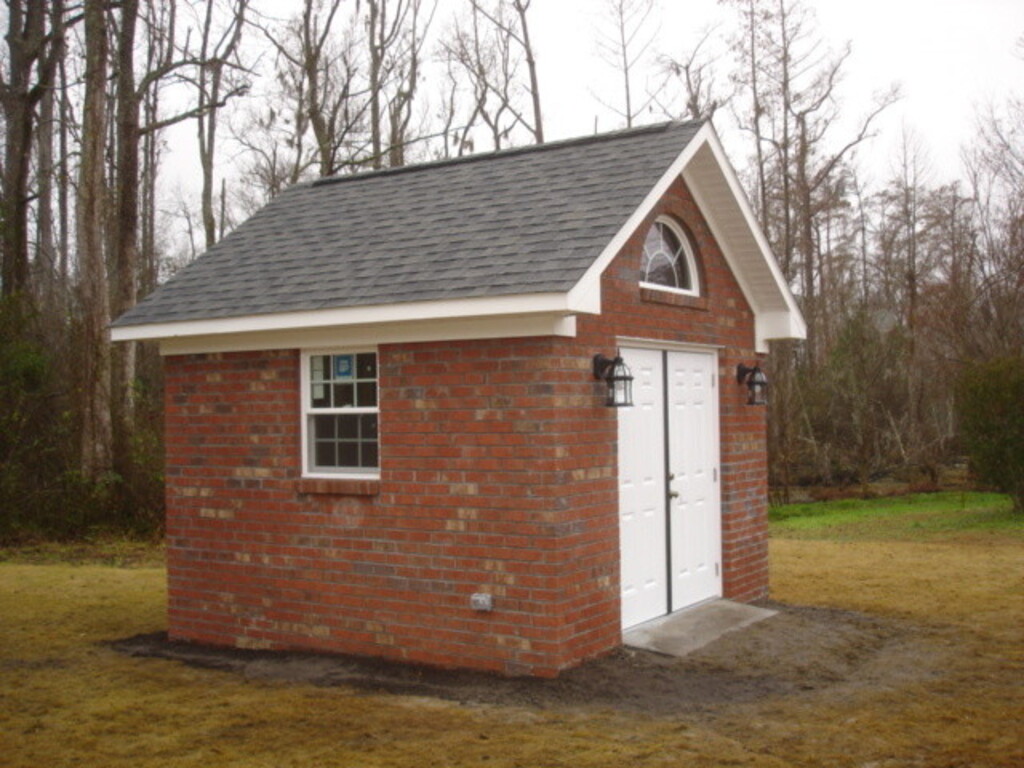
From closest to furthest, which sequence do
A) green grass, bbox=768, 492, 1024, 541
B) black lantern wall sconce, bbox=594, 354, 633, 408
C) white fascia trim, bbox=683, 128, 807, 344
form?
black lantern wall sconce, bbox=594, 354, 633, 408, white fascia trim, bbox=683, 128, 807, 344, green grass, bbox=768, 492, 1024, 541

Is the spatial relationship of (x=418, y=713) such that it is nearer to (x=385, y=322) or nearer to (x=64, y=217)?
(x=385, y=322)

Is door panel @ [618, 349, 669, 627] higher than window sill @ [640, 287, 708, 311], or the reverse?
window sill @ [640, 287, 708, 311]

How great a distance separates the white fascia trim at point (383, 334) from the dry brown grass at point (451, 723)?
101 inches

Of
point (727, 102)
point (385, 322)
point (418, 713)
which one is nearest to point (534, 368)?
point (385, 322)

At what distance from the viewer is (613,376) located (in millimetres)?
8047

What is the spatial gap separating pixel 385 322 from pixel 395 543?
5.56ft

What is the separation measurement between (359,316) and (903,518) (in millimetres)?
14487

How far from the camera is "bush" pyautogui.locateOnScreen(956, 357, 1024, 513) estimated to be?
17.6 m

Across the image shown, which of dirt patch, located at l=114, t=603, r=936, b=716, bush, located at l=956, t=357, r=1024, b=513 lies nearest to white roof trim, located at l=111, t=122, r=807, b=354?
dirt patch, located at l=114, t=603, r=936, b=716

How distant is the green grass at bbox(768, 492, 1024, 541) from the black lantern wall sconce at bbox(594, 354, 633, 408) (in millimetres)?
10090

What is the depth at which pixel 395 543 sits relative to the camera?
823 centimetres

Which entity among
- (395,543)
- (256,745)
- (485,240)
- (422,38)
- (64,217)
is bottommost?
(256,745)

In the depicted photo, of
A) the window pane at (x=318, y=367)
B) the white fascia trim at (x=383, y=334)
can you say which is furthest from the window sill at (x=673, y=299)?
the window pane at (x=318, y=367)

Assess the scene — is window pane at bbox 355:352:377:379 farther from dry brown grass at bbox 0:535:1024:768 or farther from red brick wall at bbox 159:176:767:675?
dry brown grass at bbox 0:535:1024:768
